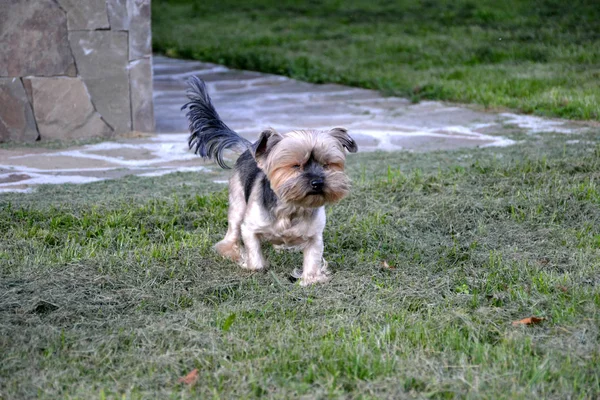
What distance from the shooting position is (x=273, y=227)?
4930mm

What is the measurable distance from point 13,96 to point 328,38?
914 cm

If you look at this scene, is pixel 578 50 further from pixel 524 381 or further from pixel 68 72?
pixel 524 381

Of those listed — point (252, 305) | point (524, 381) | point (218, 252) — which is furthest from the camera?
point (218, 252)

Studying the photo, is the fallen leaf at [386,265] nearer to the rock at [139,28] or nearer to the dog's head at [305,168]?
the dog's head at [305,168]

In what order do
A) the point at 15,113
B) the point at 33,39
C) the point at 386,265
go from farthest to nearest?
the point at 15,113 < the point at 33,39 < the point at 386,265

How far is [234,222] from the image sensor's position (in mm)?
5391

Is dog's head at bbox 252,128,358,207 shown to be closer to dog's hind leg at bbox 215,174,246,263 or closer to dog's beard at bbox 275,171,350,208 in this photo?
dog's beard at bbox 275,171,350,208

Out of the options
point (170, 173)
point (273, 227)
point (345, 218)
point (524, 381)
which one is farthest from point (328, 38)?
point (524, 381)

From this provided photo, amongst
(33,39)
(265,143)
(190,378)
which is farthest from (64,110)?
(190,378)

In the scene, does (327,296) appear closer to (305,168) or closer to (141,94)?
(305,168)

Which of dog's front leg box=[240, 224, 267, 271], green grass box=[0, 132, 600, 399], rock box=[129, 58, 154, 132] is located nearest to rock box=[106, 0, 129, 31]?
rock box=[129, 58, 154, 132]

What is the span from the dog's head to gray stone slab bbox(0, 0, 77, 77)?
4.62 metres

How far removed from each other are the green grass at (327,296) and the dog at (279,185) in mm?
176

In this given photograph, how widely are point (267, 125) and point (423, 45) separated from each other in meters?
6.37
